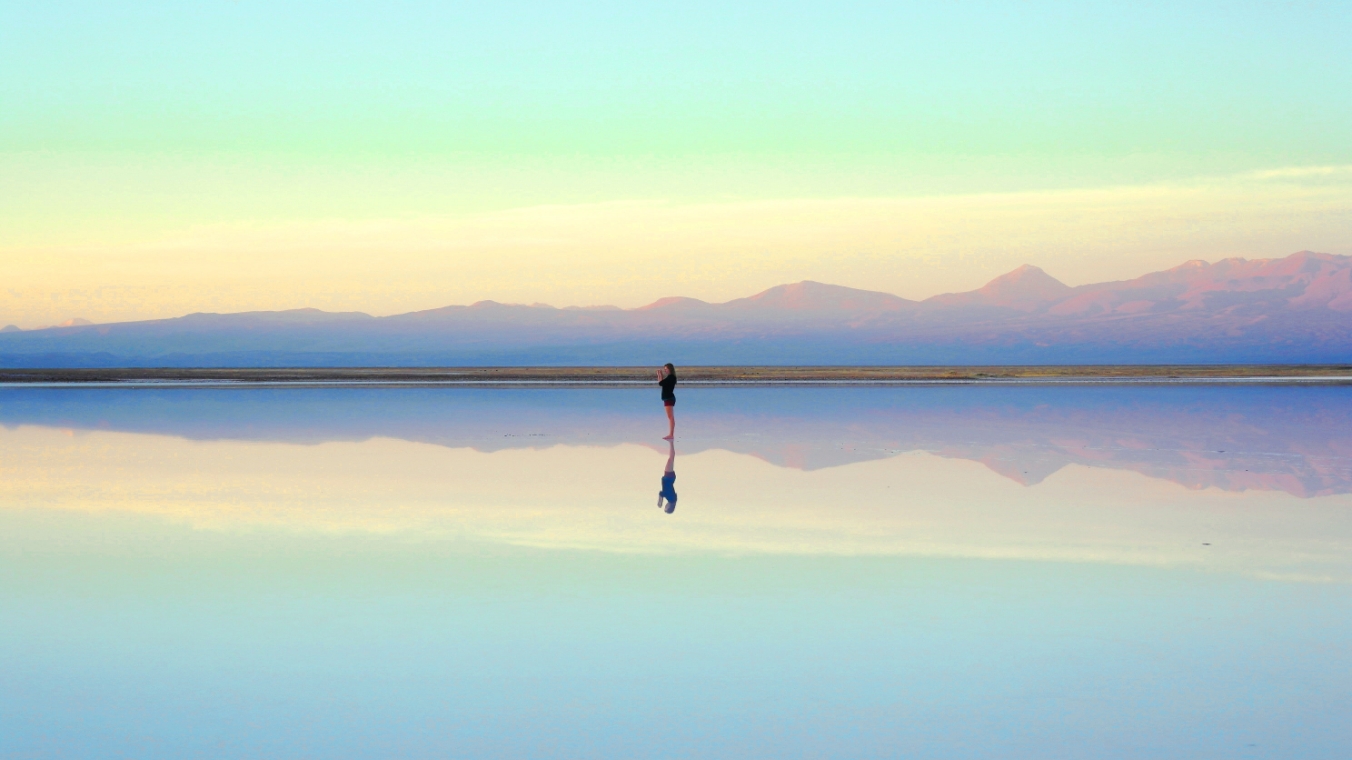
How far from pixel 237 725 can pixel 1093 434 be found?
61.6 feet

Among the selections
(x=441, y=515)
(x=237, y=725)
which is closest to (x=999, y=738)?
(x=237, y=725)

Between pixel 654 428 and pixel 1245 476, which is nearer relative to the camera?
pixel 1245 476

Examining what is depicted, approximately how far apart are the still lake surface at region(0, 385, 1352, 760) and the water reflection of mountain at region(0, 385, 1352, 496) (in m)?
0.54

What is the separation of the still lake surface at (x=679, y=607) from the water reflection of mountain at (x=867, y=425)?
1.78ft

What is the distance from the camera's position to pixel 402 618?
710cm

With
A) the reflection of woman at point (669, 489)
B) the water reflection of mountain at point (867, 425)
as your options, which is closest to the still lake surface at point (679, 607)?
the reflection of woman at point (669, 489)

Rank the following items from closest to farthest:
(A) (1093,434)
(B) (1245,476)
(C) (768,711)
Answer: (C) (768,711), (B) (1245,476), (A) (1093,434)

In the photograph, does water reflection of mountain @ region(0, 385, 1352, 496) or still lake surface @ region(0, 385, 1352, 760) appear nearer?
still lake surface @ region(0, 385, 1352, 760)

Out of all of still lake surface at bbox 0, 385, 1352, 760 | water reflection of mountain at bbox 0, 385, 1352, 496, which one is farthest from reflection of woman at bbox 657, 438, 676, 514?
water reflection of mountain at bbox 0, 385, 1352, 496

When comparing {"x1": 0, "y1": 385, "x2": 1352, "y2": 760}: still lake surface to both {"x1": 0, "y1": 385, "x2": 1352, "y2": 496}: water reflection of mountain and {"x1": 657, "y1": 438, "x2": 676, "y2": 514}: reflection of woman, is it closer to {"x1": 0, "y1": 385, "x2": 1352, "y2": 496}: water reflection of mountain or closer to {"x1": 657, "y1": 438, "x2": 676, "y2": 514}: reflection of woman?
{"x1": 657, "y1": 438, "x2": 676, "y2": 514}: reflection of woman

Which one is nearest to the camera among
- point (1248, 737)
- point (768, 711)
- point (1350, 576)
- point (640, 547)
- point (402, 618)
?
point (1248, 737)

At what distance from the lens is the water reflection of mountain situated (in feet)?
53.4

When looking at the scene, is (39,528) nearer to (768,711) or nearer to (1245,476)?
(768,711)

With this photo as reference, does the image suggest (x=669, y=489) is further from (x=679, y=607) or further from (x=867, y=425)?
(x=867, y=425)
